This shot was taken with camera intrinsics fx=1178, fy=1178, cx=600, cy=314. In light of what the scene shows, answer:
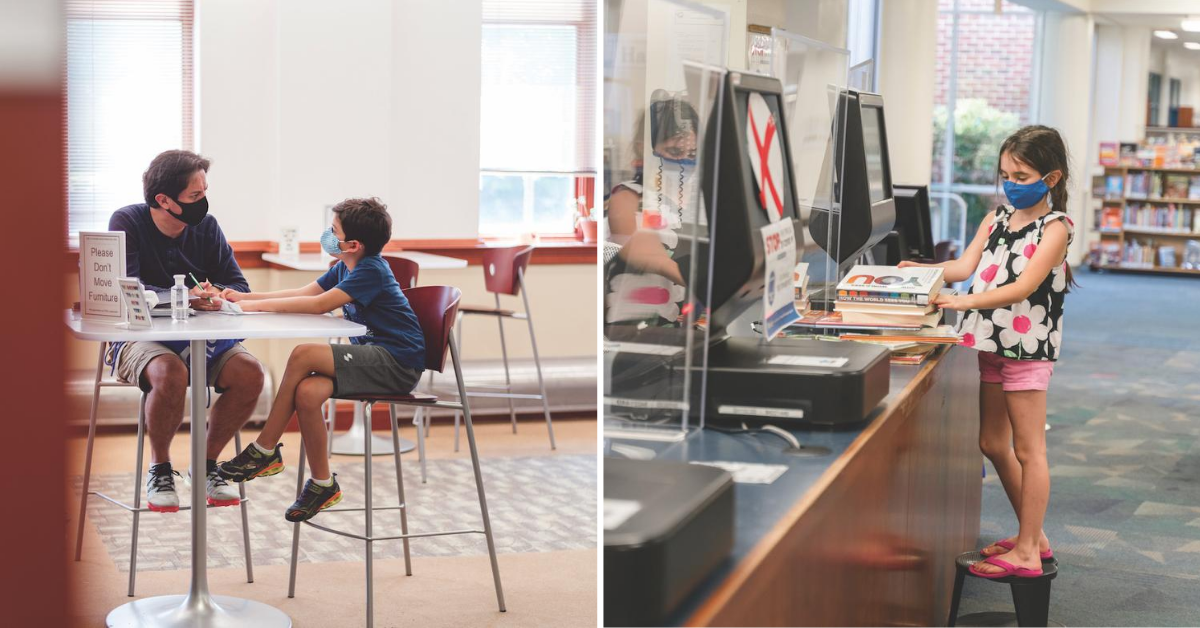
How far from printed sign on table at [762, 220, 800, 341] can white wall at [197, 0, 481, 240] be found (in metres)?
4.13

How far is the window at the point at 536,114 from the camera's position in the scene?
6.44 meters

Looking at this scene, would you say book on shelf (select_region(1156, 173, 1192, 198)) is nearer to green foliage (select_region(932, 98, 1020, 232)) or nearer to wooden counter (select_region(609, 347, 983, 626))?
green foliage (select_region(932, 98, 1020, 232))

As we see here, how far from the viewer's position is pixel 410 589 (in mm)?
3490

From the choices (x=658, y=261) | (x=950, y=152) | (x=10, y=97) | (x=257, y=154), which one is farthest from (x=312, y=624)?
(x=950, y=152)

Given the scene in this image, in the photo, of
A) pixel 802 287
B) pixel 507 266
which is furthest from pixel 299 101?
pixel 802 287

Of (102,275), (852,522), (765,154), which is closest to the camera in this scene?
(852,522)

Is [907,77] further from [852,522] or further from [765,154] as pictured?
[852,522]

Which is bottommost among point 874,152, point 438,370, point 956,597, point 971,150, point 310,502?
point 956,597

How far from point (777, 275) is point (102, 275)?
1.86 metres

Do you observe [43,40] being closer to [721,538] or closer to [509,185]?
[721,538]

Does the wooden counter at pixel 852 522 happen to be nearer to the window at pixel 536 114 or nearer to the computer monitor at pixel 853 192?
the computer monitor at pixel 853 192

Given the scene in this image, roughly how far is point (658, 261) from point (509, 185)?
5.22 metres

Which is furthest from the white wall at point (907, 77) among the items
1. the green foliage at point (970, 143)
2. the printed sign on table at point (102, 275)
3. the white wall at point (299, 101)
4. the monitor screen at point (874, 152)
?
the printed sign on table at point (102, 275)

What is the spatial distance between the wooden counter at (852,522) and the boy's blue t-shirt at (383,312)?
137cm
